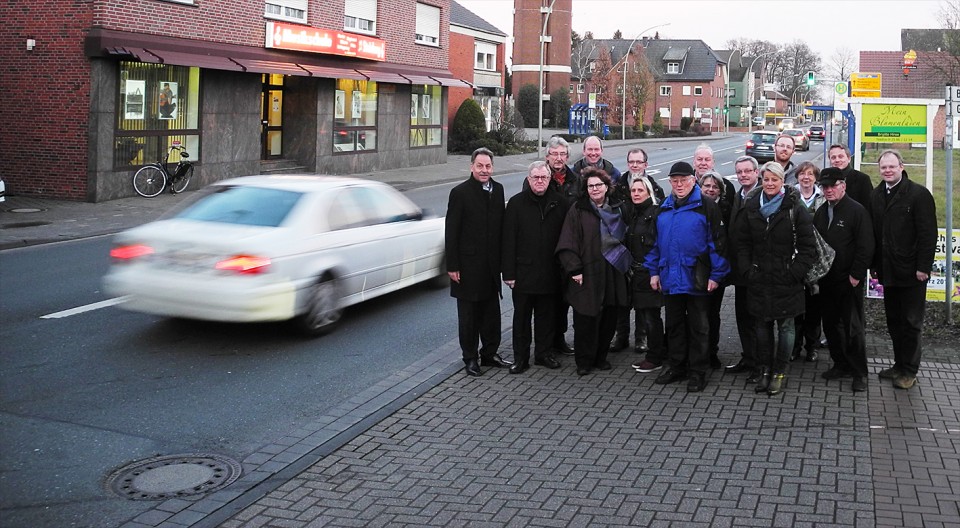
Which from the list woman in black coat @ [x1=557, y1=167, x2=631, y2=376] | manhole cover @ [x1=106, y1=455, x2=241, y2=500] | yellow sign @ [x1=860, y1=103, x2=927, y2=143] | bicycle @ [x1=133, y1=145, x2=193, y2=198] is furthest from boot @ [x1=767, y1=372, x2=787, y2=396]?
bicycle @ [x1=133, y1=145, x2=193, y2=198]

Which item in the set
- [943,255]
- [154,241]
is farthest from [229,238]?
[943,255]

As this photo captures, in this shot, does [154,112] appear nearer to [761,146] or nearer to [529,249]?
[529,249]

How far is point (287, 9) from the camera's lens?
28344mm

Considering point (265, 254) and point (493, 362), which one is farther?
point (265, 254)

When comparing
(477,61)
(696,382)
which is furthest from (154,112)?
(477,61)

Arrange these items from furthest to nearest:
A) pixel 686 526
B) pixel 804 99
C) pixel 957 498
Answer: pixel 804 99 → pixel 957 498 → pixel 686 526

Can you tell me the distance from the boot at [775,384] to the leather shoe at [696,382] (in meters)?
0.50

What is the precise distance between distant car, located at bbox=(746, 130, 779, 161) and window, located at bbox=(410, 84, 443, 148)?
13.5 metres

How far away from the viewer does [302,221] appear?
962cm

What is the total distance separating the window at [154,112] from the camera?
22.2 meters

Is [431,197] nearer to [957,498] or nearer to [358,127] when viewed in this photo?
[358,127]

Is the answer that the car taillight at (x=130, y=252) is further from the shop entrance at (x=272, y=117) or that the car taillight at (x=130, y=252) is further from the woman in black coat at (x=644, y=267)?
the shop entrance at (x=272, y=117)

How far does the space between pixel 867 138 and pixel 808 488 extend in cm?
697

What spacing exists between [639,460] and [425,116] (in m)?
31.0
